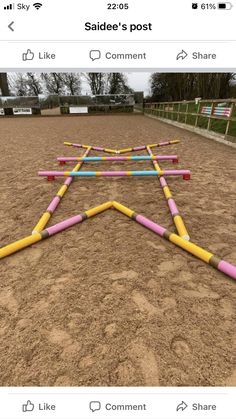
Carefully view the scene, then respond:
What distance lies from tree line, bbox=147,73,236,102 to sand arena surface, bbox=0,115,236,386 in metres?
22.0

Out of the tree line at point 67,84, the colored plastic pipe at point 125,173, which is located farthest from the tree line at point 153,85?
the colored plastic pipe at point 125,173

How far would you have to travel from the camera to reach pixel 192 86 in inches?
1013

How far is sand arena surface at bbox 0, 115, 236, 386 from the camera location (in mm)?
1290

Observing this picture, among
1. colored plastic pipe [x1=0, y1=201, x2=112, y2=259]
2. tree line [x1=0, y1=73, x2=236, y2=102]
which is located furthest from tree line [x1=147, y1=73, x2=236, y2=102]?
colored plastic pipe [x1=0, y1=201, x2=112, y2=259]

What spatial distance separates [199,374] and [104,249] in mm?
1283

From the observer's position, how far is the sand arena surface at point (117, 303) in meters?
1.29

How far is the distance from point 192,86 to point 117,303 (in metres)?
28.9

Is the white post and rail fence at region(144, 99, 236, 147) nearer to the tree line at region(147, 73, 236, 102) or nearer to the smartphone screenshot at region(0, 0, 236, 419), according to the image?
the smartphone screenshot at region(0, 0, 236, 419)

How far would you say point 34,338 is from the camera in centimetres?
147

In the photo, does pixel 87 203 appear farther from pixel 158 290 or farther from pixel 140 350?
pixel 140 350
